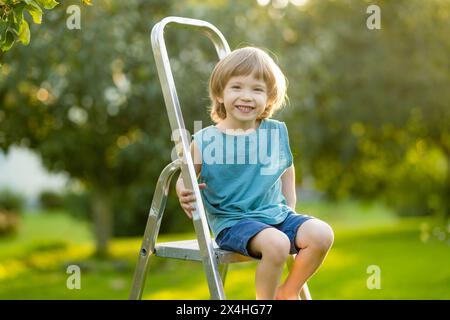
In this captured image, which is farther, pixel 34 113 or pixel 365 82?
pixel 365 82

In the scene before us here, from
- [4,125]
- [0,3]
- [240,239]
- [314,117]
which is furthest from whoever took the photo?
[314,117]

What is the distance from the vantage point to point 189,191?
91.4 inches

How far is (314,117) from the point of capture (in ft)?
26.4

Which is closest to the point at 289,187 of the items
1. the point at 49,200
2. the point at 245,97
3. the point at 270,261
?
the point at 245,97

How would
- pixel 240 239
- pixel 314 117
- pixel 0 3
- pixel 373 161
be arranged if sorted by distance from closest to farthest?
1. pixel 240 239
2. pixel 0 3
3. pixel 314 117
4. pixel 373 161

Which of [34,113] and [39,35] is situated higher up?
[39,35]

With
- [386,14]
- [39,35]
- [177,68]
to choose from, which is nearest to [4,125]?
[39,35]

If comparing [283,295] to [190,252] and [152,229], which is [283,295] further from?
[152,229]

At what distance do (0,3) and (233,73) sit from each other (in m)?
0.83

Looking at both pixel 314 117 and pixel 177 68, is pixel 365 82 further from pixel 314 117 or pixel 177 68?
pixel 177 68

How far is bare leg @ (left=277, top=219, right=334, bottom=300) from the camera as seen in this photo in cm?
223

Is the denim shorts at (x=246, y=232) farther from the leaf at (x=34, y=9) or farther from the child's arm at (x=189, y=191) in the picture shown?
the leaf at (x=34, y=9)

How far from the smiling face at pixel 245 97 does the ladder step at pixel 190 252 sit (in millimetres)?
465
